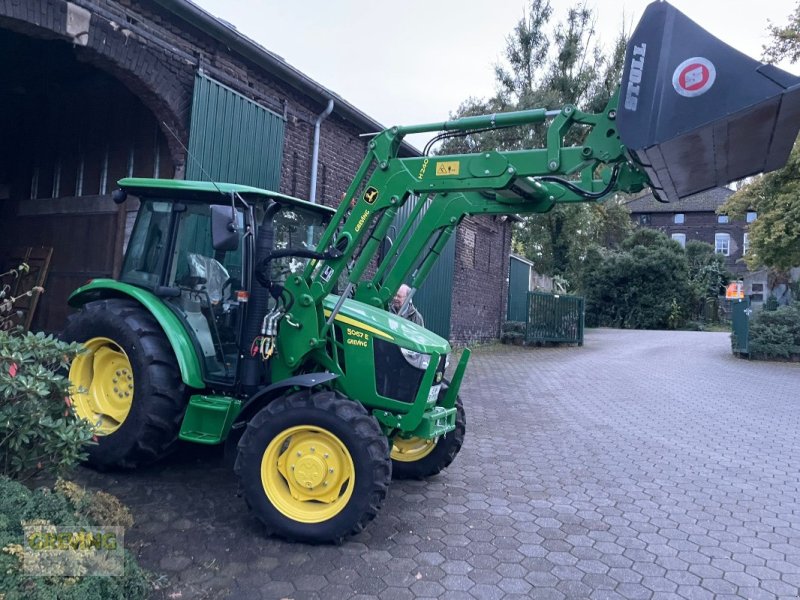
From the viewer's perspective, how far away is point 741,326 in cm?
1759

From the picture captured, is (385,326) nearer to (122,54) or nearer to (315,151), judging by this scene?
(122,54)

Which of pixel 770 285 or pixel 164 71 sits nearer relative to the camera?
pixel 164 71

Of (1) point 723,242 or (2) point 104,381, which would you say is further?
(1) point 723,242

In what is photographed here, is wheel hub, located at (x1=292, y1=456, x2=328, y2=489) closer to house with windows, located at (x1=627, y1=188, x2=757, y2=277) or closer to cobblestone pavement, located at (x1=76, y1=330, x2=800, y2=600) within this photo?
cobblestone pavement, located at (x1=76, y1=330, x2=800, y2=600)

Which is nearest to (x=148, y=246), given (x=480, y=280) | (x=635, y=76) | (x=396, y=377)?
(x=396, y=377)

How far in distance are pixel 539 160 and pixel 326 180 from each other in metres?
7.30

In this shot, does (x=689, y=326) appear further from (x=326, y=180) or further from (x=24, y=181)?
(x=24, y=181)

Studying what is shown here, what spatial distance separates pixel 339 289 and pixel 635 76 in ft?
8.44

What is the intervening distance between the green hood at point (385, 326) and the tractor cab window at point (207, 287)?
0.74 metres

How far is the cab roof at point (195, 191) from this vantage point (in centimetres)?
450

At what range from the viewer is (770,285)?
3612 cm

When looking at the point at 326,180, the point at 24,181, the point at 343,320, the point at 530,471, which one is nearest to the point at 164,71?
the point at 326,180

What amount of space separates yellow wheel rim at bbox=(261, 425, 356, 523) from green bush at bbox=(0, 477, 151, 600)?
0.91 meters

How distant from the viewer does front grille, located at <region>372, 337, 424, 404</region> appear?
165 inches
